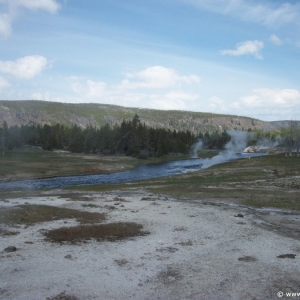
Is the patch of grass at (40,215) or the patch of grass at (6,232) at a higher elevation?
the patch of grass at (6,232)

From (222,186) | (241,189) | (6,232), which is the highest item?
(6,232)

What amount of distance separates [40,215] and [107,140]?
117 metres

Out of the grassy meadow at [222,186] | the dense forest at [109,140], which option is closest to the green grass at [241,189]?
the grassy meadow at [222,186]

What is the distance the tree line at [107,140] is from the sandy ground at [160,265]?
108105 mm

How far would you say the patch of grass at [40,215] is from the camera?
28070 millimetres

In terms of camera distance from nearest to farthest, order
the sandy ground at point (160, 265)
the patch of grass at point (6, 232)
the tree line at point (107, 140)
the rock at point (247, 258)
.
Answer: the sandy ground at point (160, 265), the rock at point (247, 258), the patch of grass at point (6, 232), the tree line at point (107, 140)

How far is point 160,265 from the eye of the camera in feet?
58.8

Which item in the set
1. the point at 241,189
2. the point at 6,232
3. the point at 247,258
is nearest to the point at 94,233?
the point at 6,232

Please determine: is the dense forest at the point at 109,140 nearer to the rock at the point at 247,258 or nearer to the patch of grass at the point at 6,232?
the patch of grass at the point at 6,232

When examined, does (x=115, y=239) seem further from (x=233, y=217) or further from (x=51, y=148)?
(x=51, y=148)

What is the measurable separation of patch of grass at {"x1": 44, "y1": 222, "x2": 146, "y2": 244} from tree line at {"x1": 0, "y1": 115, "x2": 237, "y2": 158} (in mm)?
105339

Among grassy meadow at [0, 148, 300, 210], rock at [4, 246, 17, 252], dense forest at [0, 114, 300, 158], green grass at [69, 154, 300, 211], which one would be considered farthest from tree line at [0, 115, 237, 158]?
rock at [4, 246, 17, 252]

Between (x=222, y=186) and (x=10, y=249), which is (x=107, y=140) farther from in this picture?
(x=10, y=249)

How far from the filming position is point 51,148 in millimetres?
156125
